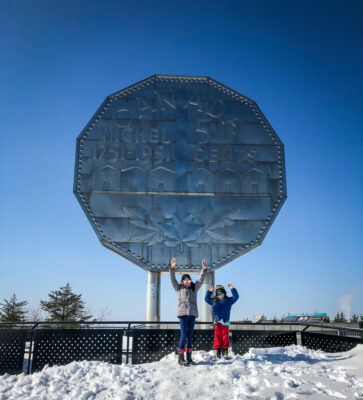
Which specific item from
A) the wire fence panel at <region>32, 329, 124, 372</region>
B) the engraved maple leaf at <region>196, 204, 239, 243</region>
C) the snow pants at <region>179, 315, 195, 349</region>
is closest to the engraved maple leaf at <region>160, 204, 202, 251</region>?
the engraved maple leaf at <region>196, 204, 239, 243</region>

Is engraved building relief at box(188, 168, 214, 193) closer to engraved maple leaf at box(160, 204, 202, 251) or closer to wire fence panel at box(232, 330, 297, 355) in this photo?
engraved maple leaf at box(160, 204, 202, 251)

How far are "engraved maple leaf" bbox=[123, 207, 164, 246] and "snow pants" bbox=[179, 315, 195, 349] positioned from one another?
19.0 ft

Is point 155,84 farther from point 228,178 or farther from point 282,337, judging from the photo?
point 282,337

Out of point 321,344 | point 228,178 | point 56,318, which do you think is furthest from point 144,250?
point 56,318

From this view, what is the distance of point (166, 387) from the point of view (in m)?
5.56

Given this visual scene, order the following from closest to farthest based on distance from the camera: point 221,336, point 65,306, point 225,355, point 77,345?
point 225,355, point 221,336, point 77,345, point 65,306

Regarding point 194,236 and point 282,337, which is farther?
point 194,236

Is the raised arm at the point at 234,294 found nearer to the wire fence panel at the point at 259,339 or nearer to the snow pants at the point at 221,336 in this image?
the snow pants at the point at 221,336

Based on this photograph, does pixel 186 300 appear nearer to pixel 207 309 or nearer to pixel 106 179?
pixel 207 309

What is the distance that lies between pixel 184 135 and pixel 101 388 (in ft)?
32.8

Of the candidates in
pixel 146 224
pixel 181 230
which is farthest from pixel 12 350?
pixel 181 230

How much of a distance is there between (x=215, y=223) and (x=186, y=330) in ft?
20.7

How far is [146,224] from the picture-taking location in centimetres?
1267

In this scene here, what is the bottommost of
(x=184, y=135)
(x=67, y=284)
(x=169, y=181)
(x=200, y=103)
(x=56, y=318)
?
(x=56, y=318)
